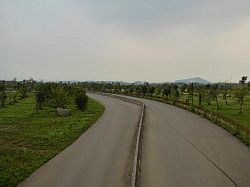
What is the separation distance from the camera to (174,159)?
47.7 feet

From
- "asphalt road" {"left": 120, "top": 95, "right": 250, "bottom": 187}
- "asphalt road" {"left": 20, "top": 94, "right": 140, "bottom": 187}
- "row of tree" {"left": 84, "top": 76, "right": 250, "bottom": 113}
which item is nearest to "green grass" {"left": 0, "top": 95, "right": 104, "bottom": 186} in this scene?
"asphalt road" {"left": 20, "top": 94, "right": 140, "bottom": 187}

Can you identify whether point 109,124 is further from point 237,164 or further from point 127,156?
point 237,164

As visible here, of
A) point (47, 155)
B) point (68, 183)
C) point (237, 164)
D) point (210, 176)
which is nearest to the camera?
point (68, 183)

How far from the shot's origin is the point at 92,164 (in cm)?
1334

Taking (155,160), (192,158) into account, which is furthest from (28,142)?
(192,158)

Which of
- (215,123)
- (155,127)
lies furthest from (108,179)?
(215,123)

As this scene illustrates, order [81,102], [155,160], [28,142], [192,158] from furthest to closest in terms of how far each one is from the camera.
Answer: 1. [81,102]
2. [28,142]
3. [192,158]
4. [155,160]

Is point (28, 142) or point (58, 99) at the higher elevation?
point (58, 99)

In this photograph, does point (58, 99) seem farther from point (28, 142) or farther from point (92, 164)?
point (92, 164)

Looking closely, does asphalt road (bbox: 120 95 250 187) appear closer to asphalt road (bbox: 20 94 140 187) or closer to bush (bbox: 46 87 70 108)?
asphalt road (bbox: 20 94 140 187)

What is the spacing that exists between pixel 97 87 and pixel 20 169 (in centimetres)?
8267

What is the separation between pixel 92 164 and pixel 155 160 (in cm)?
250

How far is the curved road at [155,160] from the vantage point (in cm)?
1137

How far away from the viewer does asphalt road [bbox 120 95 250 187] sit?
38.0ft
